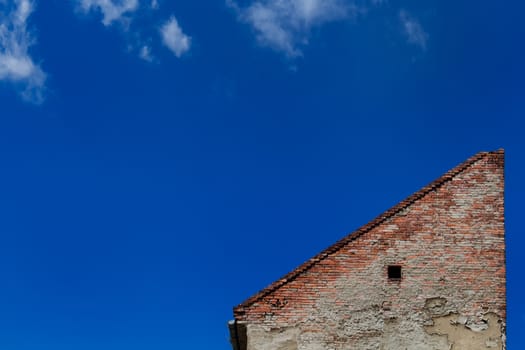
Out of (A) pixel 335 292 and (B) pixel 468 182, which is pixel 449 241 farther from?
(A) pixel 335 292

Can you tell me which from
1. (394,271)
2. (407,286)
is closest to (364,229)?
(394,271)

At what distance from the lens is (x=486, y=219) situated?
551 inches

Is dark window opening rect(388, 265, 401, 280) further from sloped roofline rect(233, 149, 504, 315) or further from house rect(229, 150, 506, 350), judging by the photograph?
sloped roofline rect(233, 149, 504, 315)

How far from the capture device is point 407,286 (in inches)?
537

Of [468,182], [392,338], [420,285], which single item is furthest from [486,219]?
[392,338]

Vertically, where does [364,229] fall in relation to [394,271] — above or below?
above

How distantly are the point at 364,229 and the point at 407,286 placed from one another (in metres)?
1.39

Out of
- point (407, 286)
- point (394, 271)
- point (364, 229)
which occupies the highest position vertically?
point (364, 229)

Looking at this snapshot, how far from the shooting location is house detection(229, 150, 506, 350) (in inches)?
524

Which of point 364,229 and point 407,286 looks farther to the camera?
point 364,229

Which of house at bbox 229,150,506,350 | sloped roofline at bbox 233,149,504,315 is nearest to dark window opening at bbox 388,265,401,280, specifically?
house at bbox 229,150,506,350

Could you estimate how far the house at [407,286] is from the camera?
1332 centimetres

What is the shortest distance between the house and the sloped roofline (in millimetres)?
20

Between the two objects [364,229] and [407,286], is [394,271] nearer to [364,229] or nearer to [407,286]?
[407,286]
